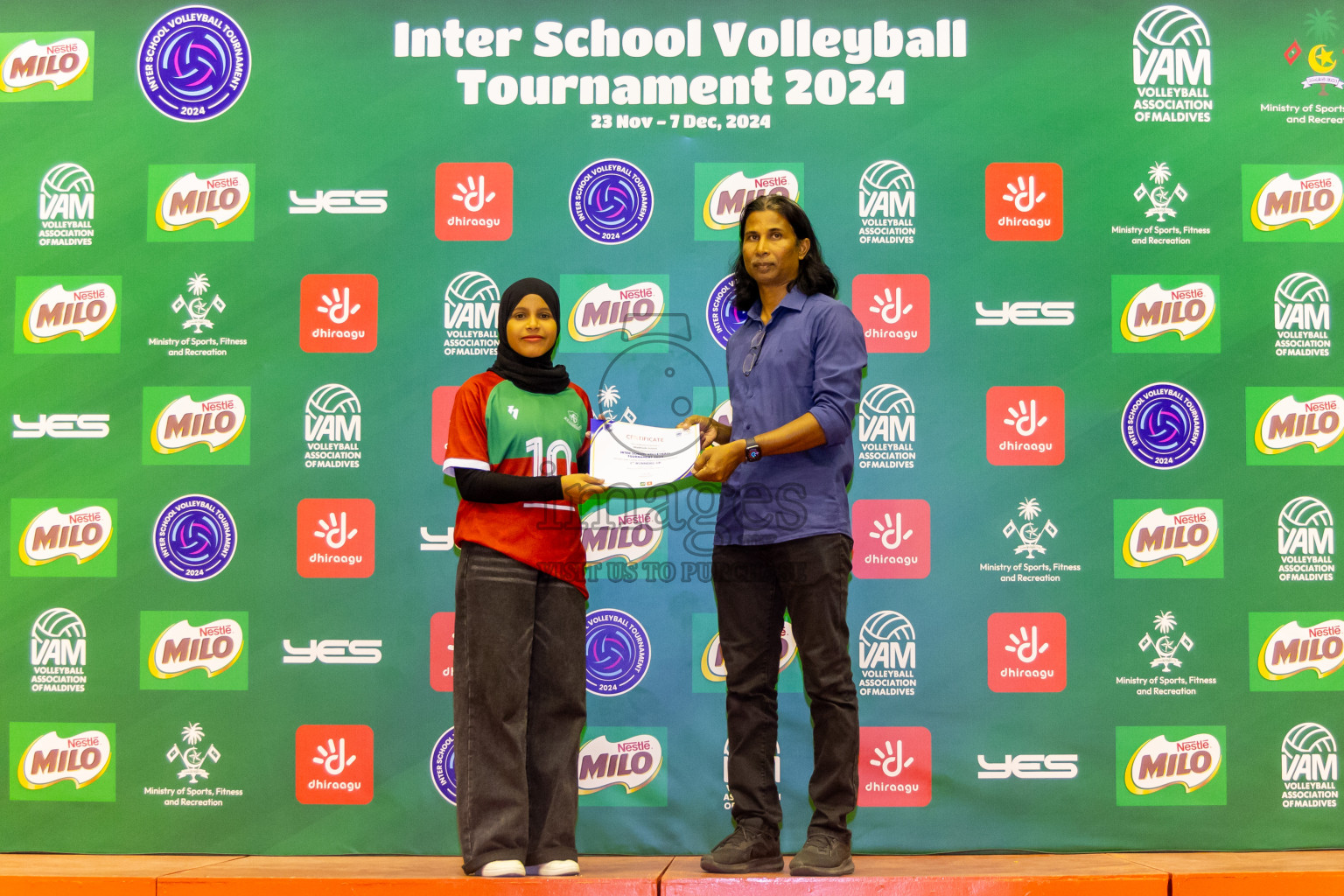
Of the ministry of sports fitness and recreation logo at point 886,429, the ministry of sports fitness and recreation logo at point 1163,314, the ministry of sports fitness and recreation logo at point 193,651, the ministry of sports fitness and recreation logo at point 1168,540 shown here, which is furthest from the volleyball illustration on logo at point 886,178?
the ministry of sports fitness and recreation logo at point 193,651

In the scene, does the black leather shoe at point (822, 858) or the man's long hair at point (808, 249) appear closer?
the black leather shoe at point (822, 858)

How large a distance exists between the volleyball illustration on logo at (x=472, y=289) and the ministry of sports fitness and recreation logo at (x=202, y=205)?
2.41ft

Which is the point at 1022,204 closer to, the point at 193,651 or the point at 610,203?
the point at 610,203

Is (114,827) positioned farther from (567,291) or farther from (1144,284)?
(1144,284)

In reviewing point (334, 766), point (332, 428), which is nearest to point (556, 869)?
point (334, 766)

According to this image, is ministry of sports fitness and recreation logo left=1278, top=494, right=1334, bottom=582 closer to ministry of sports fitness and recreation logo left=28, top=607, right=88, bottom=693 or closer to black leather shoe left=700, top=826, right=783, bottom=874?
black leather shoe left=700, top=826, right=783, bottom=874

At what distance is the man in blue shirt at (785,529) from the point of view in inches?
99.7

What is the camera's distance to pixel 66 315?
3273 millimetres

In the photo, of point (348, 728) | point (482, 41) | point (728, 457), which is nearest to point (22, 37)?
point (482, 41)

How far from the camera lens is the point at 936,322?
323 cm

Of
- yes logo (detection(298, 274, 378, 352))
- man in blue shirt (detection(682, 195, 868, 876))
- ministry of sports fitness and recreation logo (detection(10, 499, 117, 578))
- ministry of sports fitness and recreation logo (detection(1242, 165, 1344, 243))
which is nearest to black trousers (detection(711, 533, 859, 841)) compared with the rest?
man in blue shirt (detection(682, 195, 868, 876))

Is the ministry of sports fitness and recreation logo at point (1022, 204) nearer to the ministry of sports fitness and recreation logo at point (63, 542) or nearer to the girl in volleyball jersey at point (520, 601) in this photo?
the girl in volleyball jersey at point (520, 601)

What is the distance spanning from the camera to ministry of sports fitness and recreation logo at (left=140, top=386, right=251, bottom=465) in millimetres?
3238

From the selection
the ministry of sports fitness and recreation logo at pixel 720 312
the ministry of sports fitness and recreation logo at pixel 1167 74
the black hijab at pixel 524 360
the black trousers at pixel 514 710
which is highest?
the ministry of sports fitness and recreation logo at pixel 1167 74
